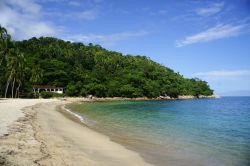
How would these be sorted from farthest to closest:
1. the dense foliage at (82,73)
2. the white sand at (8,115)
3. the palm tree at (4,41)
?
1. the dense foliage at (82,73)
2. the palm tree at (4,41)
3. the white sand at (8,115)

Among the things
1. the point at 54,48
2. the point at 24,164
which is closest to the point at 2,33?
the point at 24,164

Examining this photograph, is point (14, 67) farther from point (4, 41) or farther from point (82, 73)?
point (82, 73)

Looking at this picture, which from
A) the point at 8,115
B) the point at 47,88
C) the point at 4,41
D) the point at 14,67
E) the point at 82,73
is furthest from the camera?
the point at 82,73

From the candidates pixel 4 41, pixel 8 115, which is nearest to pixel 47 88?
pixel 4 41

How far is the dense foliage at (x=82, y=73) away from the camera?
81.2m

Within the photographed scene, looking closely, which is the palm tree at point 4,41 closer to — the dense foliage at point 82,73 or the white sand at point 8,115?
the dense foliage at point 82,73

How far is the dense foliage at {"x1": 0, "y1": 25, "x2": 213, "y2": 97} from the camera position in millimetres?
81156

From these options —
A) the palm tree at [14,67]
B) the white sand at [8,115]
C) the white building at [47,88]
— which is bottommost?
the white sand at [8,115]

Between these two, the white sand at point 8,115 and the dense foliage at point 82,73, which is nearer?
the white sand at point 8,115

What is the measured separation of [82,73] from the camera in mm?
122000

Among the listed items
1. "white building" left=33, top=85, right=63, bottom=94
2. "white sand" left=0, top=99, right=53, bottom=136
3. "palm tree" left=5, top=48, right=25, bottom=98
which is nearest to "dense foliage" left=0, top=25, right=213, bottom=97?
"palm tree" left=5, top=48, right=25, bottom=98

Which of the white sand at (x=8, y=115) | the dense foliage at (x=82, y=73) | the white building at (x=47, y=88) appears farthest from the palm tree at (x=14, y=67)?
the white sand at (x=8, y=115)

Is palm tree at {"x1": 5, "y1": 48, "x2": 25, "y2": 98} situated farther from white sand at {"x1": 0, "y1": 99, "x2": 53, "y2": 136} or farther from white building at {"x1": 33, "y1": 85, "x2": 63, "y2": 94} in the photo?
white sand at {"x1": 0, "y1": 99, "x2": 53, "y2": 136}

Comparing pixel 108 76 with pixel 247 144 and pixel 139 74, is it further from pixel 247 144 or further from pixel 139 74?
pixel 247 144
